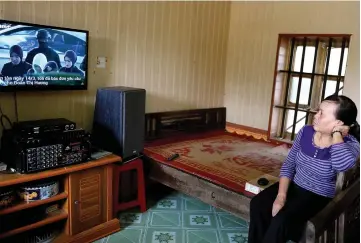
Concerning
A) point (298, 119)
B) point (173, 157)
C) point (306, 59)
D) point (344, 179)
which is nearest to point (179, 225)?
point (173, 157)

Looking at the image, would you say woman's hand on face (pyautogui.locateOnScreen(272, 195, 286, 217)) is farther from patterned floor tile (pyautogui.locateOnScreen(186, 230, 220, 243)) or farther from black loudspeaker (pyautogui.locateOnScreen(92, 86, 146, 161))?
black loudspeaker (pyautogui.locateOnScreen(92, 86, 146, 161))

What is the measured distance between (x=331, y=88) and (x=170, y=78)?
5.31 feet

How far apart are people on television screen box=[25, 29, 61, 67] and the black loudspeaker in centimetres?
44

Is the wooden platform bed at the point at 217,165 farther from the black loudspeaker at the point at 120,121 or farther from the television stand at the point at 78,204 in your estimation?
the television stand at the point at 78,204

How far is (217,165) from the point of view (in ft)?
9.04

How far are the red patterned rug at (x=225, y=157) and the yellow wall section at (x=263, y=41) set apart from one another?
492 millimetres

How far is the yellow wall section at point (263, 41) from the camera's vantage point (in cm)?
315

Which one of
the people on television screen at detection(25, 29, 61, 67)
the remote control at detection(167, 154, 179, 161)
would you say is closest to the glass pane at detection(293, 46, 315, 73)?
the remote control at detection(167, 154, 179, 161)

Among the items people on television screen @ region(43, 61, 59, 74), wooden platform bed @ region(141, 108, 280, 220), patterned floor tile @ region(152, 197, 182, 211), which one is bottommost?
patterned floor tile @ region(152, 197, 182, 211)

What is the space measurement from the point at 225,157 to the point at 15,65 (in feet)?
5.91

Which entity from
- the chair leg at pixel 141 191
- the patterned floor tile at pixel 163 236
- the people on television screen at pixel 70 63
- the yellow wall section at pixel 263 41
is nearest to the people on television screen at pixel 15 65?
the people on television screen at pixel 70 63

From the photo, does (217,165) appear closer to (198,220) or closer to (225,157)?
(225,157)

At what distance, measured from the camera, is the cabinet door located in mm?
2303

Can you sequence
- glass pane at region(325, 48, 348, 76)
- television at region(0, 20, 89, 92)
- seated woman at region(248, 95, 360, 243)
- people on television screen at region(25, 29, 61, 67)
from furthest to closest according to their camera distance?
glass pane at region(325, 48, 348, 76), people on television screen at region(25, 29, 61, 67), television at region(0, 20, 89, 92), seated woman at region(248, 95, 360, 243)
